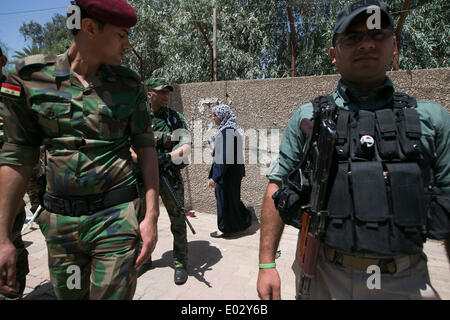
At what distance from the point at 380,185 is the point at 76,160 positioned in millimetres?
1361

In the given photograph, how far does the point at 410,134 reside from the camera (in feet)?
3.69

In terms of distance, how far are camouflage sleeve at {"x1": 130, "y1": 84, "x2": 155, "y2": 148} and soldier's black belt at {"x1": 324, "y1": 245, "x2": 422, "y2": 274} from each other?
3.65ft

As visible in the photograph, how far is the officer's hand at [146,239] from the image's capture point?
1416 millimetres

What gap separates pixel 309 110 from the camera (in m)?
1.35

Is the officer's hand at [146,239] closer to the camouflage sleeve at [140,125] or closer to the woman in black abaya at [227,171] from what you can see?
the camouflage sleeve at [140,125]

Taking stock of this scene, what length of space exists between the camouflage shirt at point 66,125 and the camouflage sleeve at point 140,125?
8cm

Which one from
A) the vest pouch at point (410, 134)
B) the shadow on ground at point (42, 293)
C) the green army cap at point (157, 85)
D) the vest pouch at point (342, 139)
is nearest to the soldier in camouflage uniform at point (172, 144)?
the green army cap at point (157, 85)

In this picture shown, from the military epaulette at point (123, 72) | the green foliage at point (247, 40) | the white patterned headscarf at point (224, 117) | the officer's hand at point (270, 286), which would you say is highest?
the green foliage at point (247, 40)

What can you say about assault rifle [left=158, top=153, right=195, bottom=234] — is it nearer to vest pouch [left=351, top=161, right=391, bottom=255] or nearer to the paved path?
the paved path

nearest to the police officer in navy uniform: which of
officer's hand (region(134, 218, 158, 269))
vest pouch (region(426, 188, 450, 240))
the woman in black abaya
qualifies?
vest pouch (region(426, 188, 450, 240))

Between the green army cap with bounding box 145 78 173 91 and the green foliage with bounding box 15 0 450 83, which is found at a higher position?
the green foliage with bounding box 15 0 450 83

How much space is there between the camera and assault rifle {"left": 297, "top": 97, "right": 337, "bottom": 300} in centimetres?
114

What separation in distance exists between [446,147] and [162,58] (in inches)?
611

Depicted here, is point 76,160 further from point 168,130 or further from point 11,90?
point 168,130
